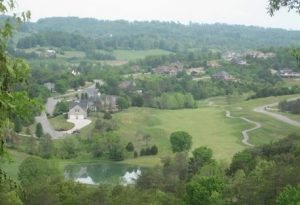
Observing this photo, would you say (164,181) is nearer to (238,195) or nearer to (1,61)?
(238,195)

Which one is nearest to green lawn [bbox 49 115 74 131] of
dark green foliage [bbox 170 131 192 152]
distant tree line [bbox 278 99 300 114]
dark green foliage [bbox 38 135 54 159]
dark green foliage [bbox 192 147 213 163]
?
dark green foliage [bbox 38 135 54 159]

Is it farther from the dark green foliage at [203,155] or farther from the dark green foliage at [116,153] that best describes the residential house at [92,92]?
the dark green foliage at [203,155]

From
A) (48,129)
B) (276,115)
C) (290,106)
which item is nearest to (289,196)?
(48,129)

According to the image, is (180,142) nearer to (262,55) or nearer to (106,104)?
(106,104)

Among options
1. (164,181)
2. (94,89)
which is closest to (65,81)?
(94,89)

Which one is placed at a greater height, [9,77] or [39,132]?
[9,77]

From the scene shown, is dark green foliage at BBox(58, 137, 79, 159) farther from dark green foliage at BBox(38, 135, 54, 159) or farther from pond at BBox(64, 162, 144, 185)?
pond at BBox(64, 162, 144, 185)

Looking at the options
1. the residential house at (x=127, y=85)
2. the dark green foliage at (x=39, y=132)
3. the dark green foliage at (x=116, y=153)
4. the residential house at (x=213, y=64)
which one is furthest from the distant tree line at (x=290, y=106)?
the residential house at (x=213, y=64)
